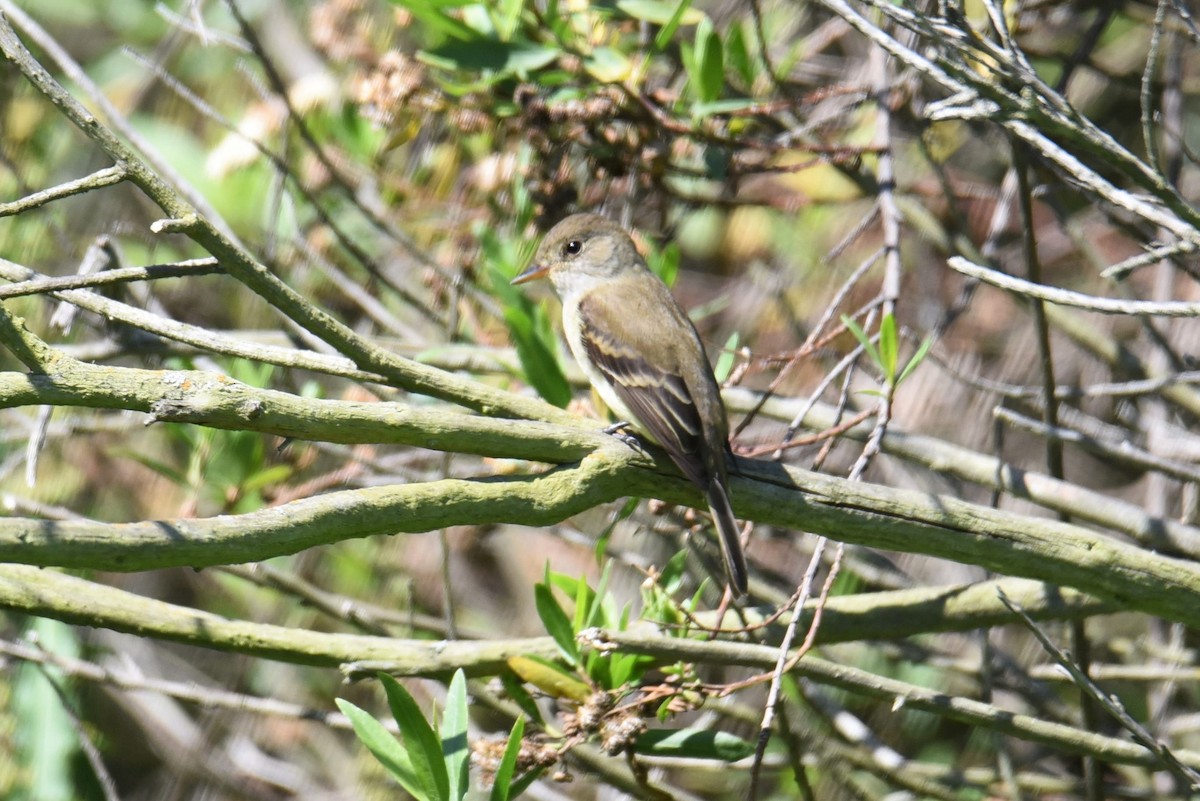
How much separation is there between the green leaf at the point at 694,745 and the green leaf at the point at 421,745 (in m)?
0.64

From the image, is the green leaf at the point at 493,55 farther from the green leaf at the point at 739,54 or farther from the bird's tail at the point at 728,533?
the bird's tail at the point at 728,533

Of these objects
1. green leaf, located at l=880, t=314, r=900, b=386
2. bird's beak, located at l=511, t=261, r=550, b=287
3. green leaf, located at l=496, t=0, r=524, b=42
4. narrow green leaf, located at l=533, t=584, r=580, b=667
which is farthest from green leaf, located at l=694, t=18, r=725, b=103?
narrow green leaf, located at l=533, t=584, r=580, b=667

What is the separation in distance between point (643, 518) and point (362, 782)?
2041 millimetres

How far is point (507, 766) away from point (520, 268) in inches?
93.4

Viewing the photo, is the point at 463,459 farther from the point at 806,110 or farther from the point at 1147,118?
the point at 1147,118

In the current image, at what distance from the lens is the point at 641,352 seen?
4207 mm

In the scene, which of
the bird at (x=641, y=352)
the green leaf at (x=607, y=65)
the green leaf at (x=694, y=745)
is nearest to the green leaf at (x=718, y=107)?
the green leaf at (x=607, y=65)

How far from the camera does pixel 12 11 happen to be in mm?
4117

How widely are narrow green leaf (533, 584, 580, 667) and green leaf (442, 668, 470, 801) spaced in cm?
41

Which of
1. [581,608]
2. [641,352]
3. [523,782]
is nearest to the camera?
[523,782]

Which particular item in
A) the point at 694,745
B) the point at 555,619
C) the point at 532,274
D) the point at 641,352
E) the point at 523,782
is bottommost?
A: the point at 523,782

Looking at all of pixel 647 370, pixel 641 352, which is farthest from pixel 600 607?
pixel 641 352

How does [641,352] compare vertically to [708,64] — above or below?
below

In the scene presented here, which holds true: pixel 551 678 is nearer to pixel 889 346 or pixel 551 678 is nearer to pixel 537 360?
pixel 537 360
